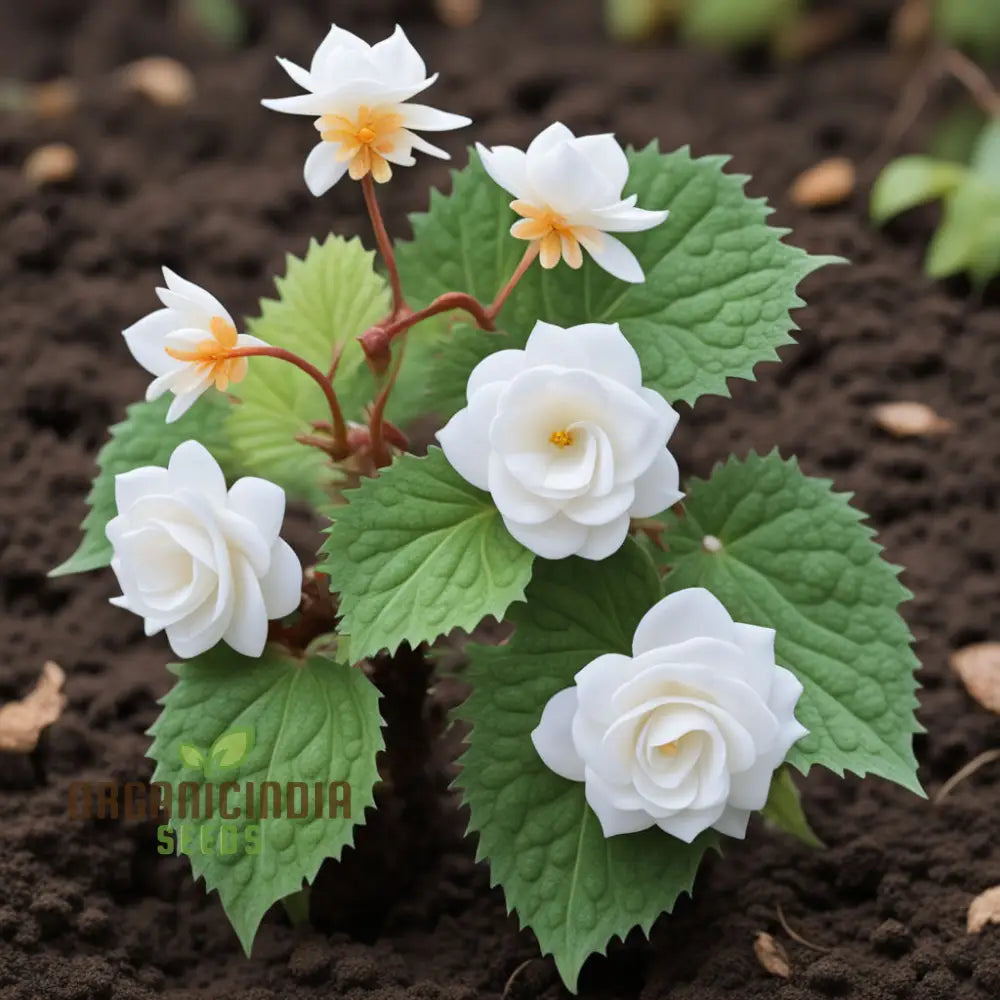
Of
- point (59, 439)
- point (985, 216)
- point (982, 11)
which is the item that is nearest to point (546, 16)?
point (982, 11)

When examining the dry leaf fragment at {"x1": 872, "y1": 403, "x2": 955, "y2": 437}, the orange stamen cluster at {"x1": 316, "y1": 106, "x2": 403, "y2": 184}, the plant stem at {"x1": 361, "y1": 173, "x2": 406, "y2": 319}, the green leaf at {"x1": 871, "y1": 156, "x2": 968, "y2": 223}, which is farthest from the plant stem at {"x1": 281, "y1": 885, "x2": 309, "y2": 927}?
the green leaf at {"x1": 871, "y1": 156, "x2": 968, "y2": 223}

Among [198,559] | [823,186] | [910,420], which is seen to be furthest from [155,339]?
[823,186]

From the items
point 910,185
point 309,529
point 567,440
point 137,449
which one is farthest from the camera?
point 910,185

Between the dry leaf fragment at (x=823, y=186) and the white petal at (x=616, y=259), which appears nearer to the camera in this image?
the white petal at (x=616, y=259)

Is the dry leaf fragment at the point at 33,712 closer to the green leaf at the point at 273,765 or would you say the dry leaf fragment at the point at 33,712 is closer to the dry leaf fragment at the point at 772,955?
the green leaf at the point at 273,765

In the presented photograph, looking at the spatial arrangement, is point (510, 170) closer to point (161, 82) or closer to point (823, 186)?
point (823, 186)

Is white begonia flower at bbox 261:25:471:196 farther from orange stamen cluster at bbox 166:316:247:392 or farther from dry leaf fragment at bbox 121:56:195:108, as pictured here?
dry leaf fragment at bbox 121:56:195:108

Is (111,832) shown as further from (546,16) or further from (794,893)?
(546,16)

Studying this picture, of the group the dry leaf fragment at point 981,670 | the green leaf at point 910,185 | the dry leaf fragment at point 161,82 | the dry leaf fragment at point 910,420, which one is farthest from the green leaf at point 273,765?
the dry leaf fragment at point 161,82

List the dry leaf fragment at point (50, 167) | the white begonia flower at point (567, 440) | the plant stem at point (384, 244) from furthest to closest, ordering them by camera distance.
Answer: the dry leaf fragment at point (50, 167), the plant stem at point (384, 244), the white begonia flower at point (567, 440)
